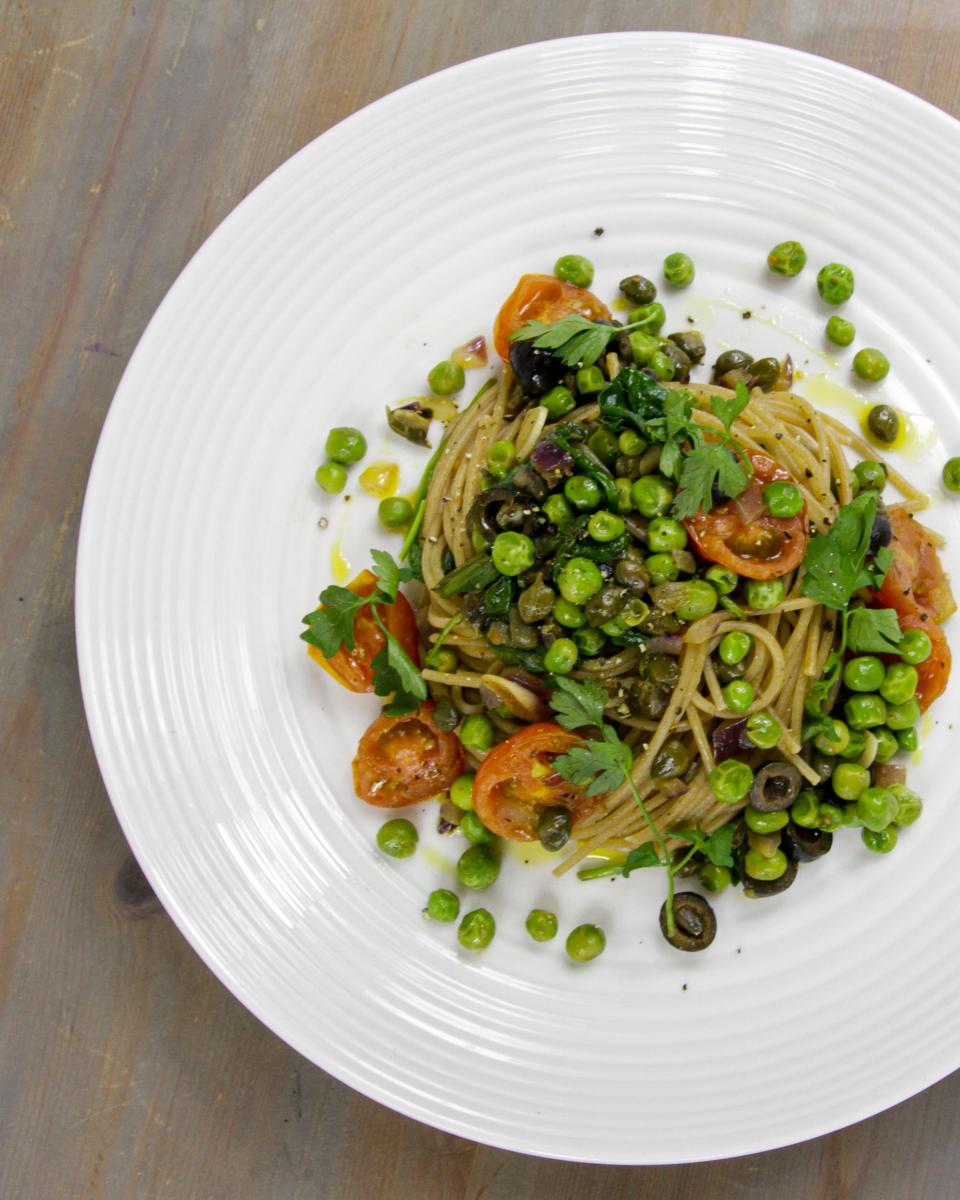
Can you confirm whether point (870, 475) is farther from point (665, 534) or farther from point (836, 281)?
point (665, 534)

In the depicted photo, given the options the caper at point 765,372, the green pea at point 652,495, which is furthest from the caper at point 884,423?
the green pea at point 652,495

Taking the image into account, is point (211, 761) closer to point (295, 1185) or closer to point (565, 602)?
point (565, 602)

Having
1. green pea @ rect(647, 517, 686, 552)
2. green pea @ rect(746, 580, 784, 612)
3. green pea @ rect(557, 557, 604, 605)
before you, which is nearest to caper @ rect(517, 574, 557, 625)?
green pea @ rect(557, 557, 604, 605)

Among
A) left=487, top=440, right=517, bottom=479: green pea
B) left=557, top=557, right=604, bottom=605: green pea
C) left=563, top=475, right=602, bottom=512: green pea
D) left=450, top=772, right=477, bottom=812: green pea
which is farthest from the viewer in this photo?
left=450, top=772, right=477, bottom=812: green pea

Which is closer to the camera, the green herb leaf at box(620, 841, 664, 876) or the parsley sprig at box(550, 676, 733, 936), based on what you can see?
the parsley sprig at box(550, 676, 733, 936)

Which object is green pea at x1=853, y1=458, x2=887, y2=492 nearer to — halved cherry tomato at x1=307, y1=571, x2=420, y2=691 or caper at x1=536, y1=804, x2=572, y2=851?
caper at x1=536, y1=804, x2=572, y2=851

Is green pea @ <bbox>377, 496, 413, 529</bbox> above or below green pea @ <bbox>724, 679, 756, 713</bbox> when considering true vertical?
below
